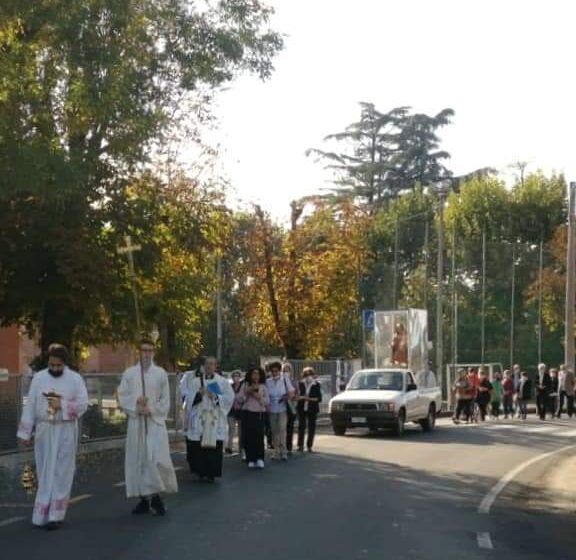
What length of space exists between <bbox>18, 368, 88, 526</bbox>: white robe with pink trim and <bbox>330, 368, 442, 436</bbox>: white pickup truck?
684 inches

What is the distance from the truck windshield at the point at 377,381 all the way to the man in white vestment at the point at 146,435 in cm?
1764

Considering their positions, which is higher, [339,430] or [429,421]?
[429,421]

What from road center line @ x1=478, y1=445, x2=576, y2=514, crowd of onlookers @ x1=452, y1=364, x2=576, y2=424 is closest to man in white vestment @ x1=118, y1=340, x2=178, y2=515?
road center line @ x1=478, y1=445, x2=576, y2=514

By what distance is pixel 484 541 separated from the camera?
12656 millimetres

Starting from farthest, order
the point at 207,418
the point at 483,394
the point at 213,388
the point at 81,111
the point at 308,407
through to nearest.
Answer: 1. the point at 483,394
2. the point at 308,407
3. the point at 81,111
4. the point at 213,388
5. the point at 207,418

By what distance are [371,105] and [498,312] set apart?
45.8ft

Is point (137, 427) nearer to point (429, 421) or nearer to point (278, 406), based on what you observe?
point (278, 406)

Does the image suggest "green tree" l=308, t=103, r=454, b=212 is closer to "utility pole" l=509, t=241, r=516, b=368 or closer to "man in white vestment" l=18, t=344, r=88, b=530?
"utility pole" l=509, t=241, r=516, b=368

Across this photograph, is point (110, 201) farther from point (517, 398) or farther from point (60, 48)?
point (517, 398)

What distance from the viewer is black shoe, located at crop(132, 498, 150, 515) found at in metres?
14.0

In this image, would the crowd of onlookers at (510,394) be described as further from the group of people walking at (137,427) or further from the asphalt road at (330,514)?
the group of people walking at (137,427)

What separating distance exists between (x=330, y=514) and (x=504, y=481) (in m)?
6.15

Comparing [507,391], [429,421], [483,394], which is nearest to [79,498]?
[429,421]

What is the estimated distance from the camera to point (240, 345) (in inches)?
2322
